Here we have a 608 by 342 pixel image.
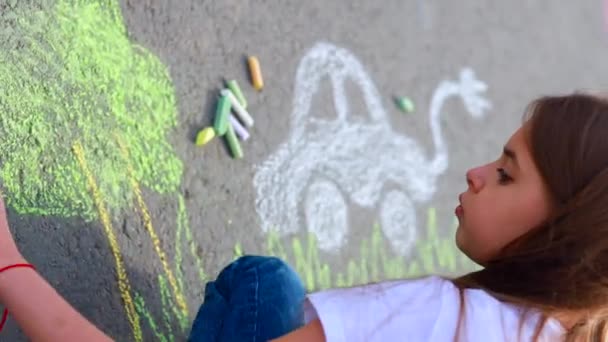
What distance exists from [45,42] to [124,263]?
0.33m

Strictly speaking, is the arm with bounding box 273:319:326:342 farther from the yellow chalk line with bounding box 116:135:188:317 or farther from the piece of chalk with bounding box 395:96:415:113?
the piece of chalk with bounding box 395:96:415:113

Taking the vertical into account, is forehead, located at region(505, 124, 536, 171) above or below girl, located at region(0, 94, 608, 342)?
above

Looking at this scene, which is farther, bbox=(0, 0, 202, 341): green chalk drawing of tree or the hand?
bbox=(0, 0, 202, 341): green chalk drawing of tree

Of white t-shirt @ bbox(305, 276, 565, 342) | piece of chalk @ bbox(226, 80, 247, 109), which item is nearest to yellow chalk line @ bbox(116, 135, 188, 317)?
piece of chalk @ bbox(226, 80, 247, 109)

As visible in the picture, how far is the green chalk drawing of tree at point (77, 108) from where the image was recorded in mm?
1146

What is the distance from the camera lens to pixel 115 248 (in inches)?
48.8

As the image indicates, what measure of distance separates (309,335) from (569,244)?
0.98 ft

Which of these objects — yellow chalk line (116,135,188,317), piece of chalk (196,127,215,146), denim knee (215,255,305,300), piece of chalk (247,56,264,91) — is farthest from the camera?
piece of chalk (247,56,264,91)

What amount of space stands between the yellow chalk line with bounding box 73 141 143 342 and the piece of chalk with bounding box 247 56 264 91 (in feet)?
1.26

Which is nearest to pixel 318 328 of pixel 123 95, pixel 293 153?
pixel 123 95

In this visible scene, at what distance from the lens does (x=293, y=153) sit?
1559 mm

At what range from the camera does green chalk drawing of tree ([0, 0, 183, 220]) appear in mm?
1146

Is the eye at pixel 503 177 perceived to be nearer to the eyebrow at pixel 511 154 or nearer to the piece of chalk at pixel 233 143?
the eyebrow at pixel 511 154

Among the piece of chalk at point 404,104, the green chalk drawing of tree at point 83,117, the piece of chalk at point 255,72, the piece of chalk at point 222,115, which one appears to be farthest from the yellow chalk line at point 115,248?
the piece of chalk at point 404,104
